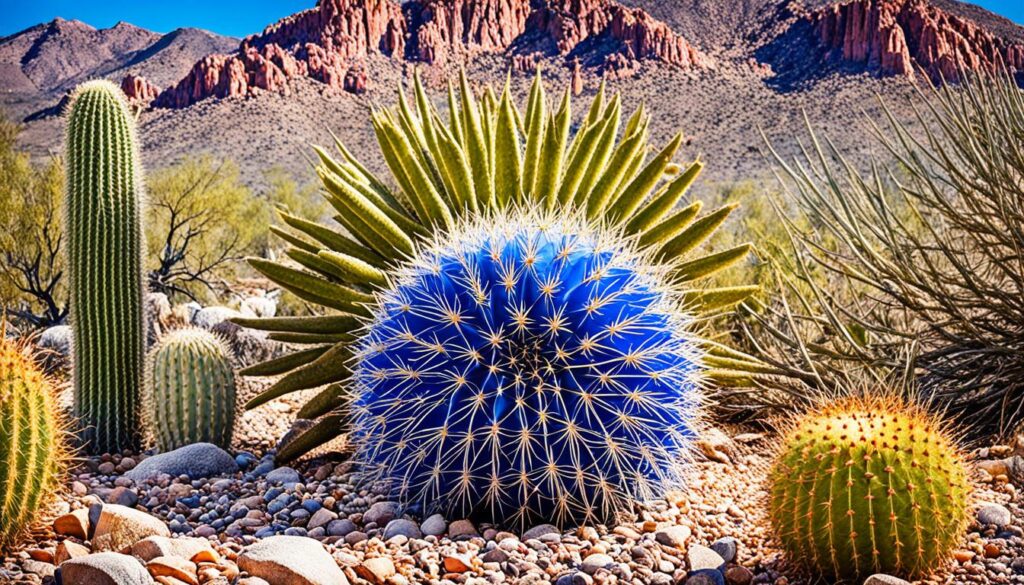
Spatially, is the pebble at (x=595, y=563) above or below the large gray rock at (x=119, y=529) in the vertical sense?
below

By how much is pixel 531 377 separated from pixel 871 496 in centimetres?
113

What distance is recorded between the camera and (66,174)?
16.6 ft

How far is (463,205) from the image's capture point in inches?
173

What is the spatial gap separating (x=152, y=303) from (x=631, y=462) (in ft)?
23.7

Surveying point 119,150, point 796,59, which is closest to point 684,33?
point 796,59

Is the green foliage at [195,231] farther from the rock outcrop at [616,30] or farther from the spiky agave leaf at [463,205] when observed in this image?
the rock outcrop at [616,30]

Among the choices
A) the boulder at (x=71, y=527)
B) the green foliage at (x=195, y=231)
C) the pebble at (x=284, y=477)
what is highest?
the green foliage at (x=195, y=231)

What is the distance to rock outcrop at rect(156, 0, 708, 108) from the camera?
137 ft

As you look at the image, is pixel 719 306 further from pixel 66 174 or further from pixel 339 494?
pixel 66 174

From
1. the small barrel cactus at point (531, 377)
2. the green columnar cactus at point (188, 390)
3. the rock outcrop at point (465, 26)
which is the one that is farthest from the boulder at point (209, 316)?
the rock outcrop at point (465, 26)

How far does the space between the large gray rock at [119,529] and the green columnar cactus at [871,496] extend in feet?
6.65

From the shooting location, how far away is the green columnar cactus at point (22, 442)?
2.86 m

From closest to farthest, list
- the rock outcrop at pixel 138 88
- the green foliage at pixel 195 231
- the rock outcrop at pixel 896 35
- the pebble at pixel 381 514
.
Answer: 1. the pebble at pixel 381 514
2. the green foliage at pixel 195 231
3. the rock outcrop at pixel 896 35
4. the rock outcrop at pixel 138 88

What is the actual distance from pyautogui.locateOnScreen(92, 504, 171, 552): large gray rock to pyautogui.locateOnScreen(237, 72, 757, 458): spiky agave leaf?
1.26 meters
